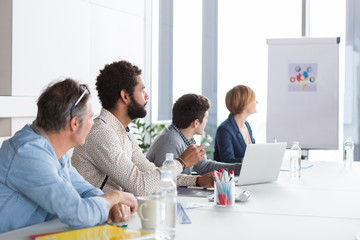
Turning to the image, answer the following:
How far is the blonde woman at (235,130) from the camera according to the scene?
4.45 meters

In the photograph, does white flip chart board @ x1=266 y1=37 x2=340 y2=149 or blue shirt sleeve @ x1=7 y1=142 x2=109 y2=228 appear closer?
blue shirt sleeve @ x1=7 y1=142 x2=109 y2=228

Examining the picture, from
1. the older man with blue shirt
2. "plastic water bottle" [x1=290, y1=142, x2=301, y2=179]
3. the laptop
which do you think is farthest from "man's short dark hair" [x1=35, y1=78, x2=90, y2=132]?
"plastic water bottle" [x1=290, y1=142, x2=301, y2=179]

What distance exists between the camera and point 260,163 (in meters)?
3.08

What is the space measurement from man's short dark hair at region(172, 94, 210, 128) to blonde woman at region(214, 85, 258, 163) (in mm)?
834

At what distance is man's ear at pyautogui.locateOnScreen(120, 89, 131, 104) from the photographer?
2920 millimetres

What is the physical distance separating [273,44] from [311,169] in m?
2.23

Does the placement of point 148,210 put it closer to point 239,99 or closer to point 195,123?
point 195,123

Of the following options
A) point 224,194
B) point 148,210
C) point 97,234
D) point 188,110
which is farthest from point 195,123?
point 97,234

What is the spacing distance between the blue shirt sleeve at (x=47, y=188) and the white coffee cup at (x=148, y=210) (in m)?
0.16

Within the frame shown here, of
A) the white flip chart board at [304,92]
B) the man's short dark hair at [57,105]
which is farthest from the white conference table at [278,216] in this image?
the white flip chart board at [304,92]

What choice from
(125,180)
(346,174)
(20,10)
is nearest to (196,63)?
(20,10)

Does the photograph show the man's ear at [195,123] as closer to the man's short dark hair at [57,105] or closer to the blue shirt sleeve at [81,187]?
the blue shirt sleeve at [81,187]

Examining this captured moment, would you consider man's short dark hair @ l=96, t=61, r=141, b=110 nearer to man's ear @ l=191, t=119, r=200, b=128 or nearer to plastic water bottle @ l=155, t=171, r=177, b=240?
man's ear @ l=191, t=119, r=200, b=128

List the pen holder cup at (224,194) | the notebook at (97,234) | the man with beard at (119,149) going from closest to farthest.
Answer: the notebook at (97,234) < the pen holder cup at (224,194) < the man with beard at (119,149)
